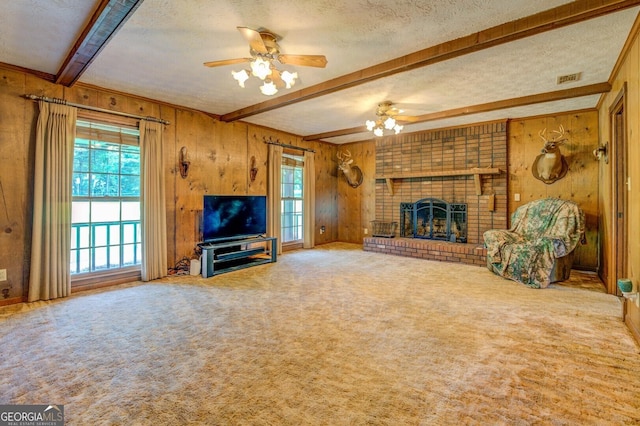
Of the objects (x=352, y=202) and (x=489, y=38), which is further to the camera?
(x=352, y=202)

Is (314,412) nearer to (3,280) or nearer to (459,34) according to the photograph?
(459,34)

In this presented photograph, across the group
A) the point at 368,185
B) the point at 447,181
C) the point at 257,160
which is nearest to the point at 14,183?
the point at 257,160

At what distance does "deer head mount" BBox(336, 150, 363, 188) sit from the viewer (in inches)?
289

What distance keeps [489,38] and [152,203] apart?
436 cm

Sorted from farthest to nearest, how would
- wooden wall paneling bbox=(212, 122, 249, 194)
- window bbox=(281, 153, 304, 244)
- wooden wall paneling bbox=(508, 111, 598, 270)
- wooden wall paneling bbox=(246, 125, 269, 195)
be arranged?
1. window bbox=(281, 153, 304, 244)
2. wooden wall paneling bbox=(246, 125, 269, 195)
3. wooden wall paneling bbox=(212, 122, 249, 194)
4. wooden wall paneling bbox=(508, 111, 598, 270)

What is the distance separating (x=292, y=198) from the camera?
6.93 m

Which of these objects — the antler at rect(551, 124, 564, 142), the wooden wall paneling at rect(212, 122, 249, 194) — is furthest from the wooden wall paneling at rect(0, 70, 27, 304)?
the antler at rect(551, 124, 564, 142)

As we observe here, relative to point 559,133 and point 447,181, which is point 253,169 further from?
point 559,133

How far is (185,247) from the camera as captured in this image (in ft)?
16.0

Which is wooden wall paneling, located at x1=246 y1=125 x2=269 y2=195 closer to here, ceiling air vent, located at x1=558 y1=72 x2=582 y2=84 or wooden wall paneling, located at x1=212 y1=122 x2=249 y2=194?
wooden wall paneling, located at x1=212 y1=122 x2=249 y2=194

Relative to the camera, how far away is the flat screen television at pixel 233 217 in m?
4.79

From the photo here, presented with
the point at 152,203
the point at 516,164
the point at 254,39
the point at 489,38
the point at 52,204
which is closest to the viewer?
the point at 254,39

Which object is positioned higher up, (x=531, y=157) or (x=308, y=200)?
(x=531, y=157)

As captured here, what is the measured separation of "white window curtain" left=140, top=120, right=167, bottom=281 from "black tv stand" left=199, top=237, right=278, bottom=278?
1.97 feet
